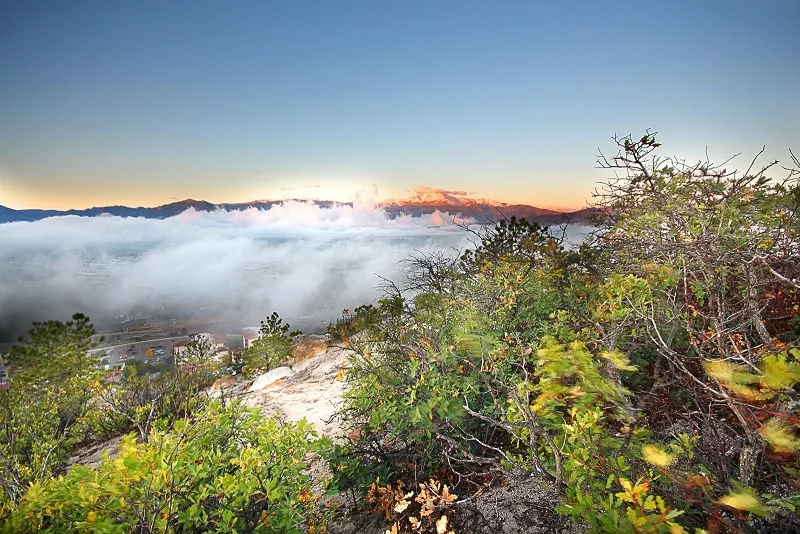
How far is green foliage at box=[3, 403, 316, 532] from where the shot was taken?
2.78m

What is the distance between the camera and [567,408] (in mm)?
3826

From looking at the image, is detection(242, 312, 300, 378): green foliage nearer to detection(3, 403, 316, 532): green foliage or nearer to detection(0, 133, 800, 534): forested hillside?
detection(0, 133, 800, 534): forested hillside

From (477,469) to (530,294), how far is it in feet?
10.3

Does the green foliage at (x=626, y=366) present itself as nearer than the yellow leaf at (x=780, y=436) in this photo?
No

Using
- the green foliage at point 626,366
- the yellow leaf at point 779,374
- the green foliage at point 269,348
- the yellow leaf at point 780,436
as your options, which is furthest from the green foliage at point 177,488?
the green foliage at point 269,348

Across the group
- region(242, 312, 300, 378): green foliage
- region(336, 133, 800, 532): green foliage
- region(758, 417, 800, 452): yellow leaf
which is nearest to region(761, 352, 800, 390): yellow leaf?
region(336, 133, 800, 532): green foliage

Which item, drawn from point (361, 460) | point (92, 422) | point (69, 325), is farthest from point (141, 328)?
point (361, 460)

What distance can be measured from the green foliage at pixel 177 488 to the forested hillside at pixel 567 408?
0.02 meters

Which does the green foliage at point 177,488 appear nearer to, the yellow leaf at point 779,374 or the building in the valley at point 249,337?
the yellow leaf at point 779,374

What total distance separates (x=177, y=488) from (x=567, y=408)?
3780 millimetres

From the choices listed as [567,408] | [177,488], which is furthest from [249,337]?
[567,408]

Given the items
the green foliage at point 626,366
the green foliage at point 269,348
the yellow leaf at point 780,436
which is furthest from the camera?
the green foliage at point 269,348

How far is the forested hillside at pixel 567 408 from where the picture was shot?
231 cm

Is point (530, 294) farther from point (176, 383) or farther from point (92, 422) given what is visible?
point (92, 422)
